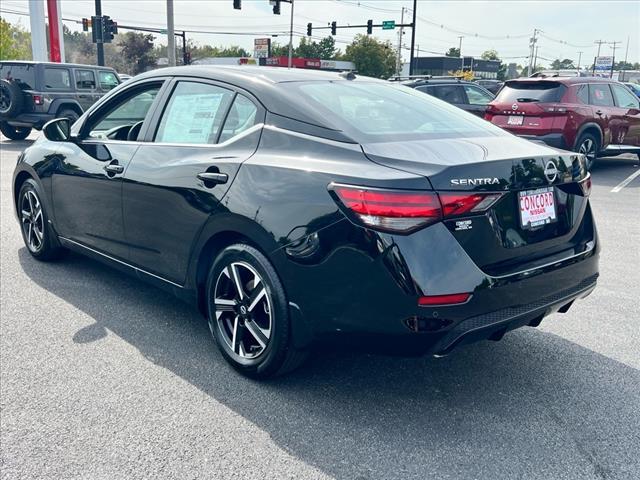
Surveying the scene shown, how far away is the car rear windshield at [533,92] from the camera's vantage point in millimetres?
11219

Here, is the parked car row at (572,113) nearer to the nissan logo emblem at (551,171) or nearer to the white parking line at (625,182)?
the white parking line at (625,182)

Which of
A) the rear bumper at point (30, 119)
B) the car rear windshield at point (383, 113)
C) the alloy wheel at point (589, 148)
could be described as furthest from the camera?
the rear bumper at point (30, 119)

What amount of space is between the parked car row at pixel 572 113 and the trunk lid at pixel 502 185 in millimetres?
8055

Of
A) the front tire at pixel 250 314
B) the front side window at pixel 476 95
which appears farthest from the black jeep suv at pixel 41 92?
the front tire at pixel 250 314

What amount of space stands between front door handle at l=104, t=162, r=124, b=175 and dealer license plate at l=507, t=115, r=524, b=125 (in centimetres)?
885

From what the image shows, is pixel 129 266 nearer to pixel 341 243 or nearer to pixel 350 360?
pixel 350 360

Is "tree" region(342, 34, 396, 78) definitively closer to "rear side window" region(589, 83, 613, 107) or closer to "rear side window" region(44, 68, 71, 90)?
"rear side window" region(44, 68, 71, 90)

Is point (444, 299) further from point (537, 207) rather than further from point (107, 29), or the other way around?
point (107, 29)

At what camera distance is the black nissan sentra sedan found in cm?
265

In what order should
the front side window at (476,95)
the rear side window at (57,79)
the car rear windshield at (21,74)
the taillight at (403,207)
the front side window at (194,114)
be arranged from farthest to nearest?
the rear side window at (57,79) → the car rear windshield at (21,74) → the front side window at (476,95) → the front side window at (194,114) → the taillight at (403,207)

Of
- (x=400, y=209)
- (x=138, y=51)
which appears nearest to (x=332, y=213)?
(x=400, y=209)

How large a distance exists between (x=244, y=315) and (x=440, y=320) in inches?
43.8

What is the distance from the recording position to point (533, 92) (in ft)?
37.4

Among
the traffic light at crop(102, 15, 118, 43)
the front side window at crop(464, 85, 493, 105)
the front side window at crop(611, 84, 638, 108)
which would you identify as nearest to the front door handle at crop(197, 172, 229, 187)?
the front side window at crop(611, 84, 638, 108)
